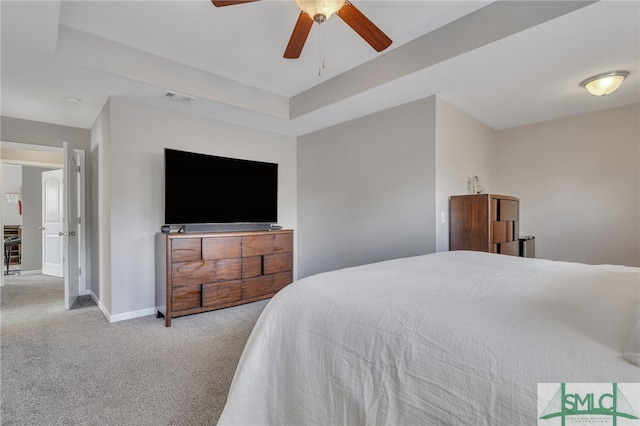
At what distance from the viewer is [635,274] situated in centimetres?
147

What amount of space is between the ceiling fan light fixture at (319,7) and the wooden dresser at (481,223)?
228cm

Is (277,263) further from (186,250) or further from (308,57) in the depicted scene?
(308,57)

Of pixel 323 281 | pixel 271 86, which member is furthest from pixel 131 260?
pixel 323 281

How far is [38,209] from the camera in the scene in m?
6.14

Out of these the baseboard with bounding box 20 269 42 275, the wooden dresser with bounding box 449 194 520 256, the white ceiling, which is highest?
the white ceiling

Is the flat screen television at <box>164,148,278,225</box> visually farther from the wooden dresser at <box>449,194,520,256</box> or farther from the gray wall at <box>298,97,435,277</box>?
the wooden dresser at <box>449,194,520,256</box>

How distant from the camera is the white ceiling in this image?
212 centimetres

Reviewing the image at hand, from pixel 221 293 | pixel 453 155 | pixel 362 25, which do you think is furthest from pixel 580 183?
pixel 221 293

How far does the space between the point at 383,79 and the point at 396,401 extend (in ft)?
9.01

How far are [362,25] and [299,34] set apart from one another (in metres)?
0.41

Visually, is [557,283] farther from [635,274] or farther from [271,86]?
[271,86]

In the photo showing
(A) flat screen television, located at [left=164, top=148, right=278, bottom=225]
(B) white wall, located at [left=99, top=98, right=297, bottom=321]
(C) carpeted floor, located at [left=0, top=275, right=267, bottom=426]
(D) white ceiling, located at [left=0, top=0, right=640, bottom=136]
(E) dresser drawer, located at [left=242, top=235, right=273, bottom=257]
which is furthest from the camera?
(E) dresser drawer, located at [left=242, top=235, right=273, bottom=257]

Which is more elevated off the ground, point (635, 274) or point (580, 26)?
point (580, 26)

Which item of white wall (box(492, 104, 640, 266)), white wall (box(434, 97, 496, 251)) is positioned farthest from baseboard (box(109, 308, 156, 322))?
white wall (box(492, 104, 640, 266))
